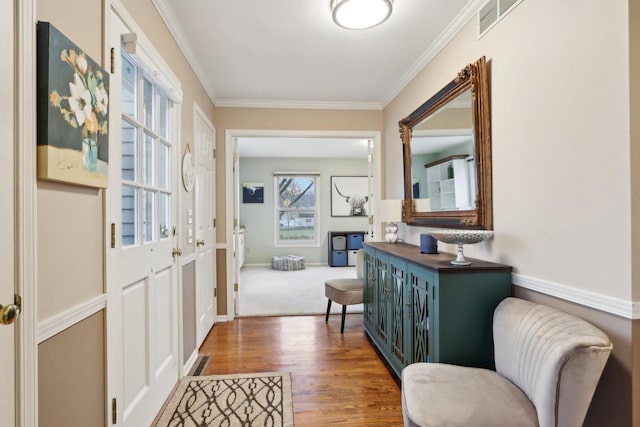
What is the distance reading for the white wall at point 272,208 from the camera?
23.5 feet

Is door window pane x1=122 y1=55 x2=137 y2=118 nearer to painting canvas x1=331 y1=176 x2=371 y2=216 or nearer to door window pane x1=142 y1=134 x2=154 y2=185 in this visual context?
door window pane x1=142 y1=134 x2=154 y2=185

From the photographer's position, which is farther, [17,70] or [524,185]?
[524,185]

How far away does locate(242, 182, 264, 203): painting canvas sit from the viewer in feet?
23.4

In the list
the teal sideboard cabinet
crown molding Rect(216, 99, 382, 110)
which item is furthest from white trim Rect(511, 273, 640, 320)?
crown molding Rect(216, 99, 382, 110)

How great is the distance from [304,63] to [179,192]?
4.90ft

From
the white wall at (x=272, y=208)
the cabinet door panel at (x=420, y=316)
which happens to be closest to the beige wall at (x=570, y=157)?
the cabinet door panel at (x=420, y=316)

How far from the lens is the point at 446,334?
1.68 m

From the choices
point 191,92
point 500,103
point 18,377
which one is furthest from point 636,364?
point 191,92

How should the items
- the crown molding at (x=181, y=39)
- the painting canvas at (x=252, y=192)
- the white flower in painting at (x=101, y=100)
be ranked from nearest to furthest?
the white flower in painting at (x=101, y=100), the crown molding at (x=181, y=39), the painting canvas at (x=252, y=192)

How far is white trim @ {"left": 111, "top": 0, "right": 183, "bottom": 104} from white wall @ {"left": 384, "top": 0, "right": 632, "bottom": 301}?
1932mm

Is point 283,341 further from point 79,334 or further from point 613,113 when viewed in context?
point 613,113

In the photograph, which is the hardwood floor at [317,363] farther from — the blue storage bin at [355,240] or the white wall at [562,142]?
the blue storage bin at [355,240]

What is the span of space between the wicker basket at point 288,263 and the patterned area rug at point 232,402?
13.6ft

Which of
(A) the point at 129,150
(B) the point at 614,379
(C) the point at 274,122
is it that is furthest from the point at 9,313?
(C) the point at 274,122
